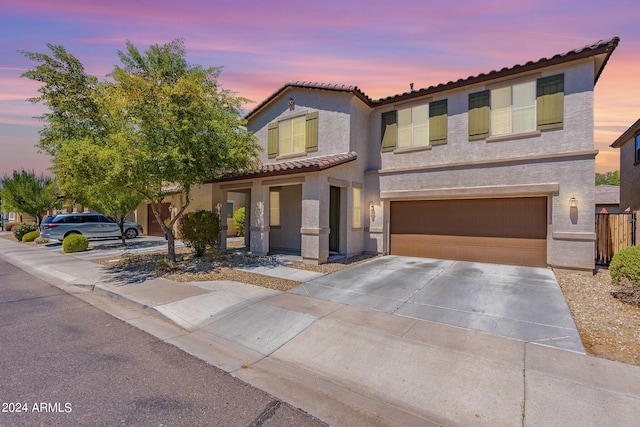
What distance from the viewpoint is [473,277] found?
8406 millimetres

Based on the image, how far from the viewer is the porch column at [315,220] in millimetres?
10266

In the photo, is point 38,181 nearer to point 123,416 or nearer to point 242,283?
point 242,283

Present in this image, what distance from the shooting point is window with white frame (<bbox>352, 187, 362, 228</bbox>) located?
12.2 meters

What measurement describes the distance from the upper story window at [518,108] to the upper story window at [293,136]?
6018 millimetres

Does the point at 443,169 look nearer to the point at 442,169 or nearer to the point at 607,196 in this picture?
the point at 442,169

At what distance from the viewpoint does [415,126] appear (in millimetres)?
11688

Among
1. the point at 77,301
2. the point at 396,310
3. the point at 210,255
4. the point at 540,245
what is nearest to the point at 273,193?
the point at 210,255

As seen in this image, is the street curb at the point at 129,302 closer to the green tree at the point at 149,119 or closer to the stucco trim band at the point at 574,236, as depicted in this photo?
the green tree at the point at 149,119

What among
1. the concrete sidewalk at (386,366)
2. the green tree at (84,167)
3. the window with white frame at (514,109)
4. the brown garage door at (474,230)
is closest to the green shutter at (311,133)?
the brown garage door at (474,230)

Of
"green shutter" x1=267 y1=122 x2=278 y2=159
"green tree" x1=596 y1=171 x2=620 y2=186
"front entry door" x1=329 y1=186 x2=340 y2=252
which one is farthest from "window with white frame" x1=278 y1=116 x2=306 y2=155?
"green tree" x1=596 y1=171 x2=620 y2=186

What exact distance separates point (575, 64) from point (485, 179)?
13.3 feet

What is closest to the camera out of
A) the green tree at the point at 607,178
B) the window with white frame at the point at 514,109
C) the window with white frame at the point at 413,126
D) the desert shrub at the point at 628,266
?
the desert shrub at the point at 628,266

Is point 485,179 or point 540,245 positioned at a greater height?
point 485,179

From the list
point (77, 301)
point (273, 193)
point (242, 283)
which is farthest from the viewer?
point (273, 193)
